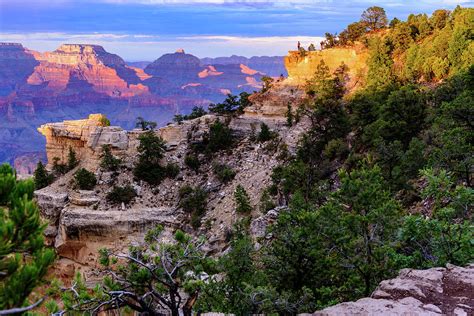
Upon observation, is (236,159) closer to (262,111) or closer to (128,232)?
(262,111)

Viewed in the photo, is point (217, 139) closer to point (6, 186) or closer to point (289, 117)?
point (289, 117)

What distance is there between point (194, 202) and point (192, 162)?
583cm

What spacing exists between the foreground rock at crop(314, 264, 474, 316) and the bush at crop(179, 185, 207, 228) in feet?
88.0

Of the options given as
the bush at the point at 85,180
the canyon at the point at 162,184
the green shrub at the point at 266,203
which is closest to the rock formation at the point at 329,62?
the canyon at the point at 162,184

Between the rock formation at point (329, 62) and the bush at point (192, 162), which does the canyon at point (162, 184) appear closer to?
the rock formation at point (329, 62)

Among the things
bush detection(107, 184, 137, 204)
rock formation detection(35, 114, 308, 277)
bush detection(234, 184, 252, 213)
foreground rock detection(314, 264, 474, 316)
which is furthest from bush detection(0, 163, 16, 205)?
bush detection(107, 184, 137, 204)

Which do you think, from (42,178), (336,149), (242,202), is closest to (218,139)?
(242,202)

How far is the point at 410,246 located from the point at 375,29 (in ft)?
139

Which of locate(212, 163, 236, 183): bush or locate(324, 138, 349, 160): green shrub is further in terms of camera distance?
locate(212, 163, 236, 183): bush

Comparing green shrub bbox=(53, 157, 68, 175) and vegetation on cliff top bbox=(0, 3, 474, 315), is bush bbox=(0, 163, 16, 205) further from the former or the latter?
green shrub bbox=(53, 157, 68, 175)

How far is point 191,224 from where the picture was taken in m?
36.0

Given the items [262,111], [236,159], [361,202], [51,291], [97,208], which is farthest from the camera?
[262,111]

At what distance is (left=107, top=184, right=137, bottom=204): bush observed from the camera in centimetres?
3862

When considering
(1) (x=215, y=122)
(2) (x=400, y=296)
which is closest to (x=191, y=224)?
(1) (x=215, y=122)
